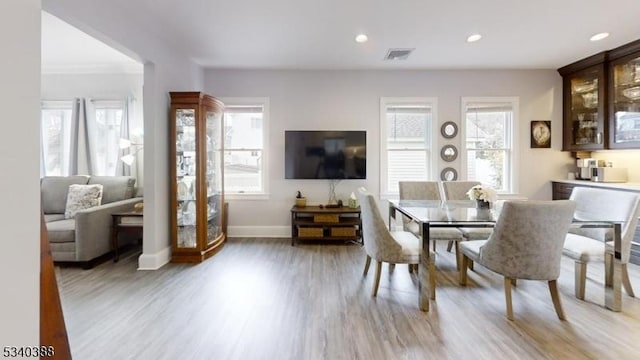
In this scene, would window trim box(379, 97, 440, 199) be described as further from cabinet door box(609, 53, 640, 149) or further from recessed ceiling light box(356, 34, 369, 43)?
cabinet door box(609, 53, 640, 149)

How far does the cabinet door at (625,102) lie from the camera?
400 cm

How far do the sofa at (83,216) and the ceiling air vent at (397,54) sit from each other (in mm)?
4035

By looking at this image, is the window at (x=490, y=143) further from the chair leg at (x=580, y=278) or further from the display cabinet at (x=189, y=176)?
the display cabinet at (x=189, y=176)

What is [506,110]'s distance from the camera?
5.11 m

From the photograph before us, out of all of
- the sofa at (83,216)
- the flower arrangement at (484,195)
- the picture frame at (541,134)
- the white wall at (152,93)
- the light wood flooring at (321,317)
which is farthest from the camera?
the picture frame at (541,134)

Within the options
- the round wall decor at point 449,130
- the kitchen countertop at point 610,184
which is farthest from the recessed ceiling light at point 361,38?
the kitchen countertop at point 610,184

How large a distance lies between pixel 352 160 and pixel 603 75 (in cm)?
358

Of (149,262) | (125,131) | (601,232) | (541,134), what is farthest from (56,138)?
(541,134)

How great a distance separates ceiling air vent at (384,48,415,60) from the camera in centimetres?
423

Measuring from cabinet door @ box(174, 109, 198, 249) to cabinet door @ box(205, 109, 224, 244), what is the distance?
0.71ft

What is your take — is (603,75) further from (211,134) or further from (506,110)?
(211,134)

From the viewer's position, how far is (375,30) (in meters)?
3.62

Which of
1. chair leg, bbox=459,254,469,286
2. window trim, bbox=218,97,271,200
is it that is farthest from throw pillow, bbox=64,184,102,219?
chair leg, bbox=459,254,469,286

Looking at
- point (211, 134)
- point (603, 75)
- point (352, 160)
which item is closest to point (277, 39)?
point (211, 134)
